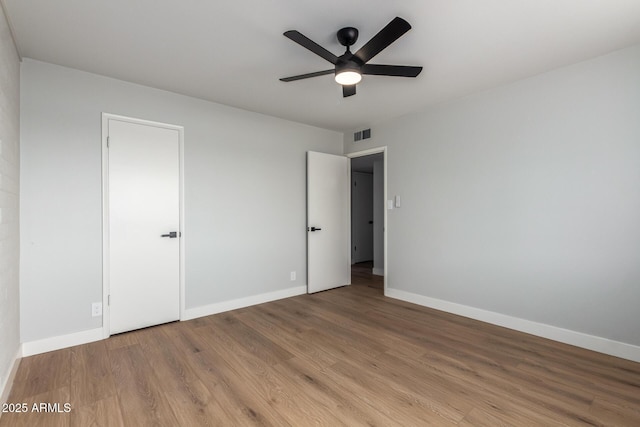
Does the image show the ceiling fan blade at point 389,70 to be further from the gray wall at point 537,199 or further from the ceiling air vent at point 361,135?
the ceiling air vent at point 361,135

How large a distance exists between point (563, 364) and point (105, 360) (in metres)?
3.61

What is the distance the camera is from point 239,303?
12.4 feet

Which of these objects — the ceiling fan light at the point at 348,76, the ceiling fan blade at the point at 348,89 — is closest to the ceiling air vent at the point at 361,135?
the ceiling fan blade at the point at 348,89

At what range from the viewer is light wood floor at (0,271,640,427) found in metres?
1.80

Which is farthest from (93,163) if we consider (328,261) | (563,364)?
(563,364)

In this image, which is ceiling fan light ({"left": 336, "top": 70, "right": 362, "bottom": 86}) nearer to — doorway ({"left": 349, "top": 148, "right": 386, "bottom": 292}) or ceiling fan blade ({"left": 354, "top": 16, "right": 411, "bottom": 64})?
ceiling fan blade ({"left": 354, "top": 16, "right": 411, "bottom": 64})

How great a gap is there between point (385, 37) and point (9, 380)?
3.30m

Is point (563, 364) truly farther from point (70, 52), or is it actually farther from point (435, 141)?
point (70, 52)

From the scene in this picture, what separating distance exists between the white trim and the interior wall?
0.72 feet

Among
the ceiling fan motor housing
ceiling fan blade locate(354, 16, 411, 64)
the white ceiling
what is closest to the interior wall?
the white ceiling

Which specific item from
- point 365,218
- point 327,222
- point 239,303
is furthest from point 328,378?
point 365,218

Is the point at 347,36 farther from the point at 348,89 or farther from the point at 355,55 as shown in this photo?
the point at 348,89

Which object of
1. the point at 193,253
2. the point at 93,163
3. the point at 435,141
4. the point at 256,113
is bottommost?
the point at 193,253

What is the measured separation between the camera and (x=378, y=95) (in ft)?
11.1
